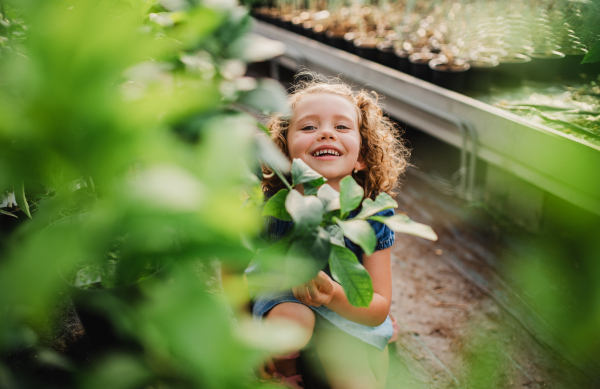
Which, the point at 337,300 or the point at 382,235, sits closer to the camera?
the point at 337,300

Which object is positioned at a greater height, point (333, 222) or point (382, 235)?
point (333, 222)

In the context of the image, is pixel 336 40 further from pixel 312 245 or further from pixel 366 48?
pixel 312 245

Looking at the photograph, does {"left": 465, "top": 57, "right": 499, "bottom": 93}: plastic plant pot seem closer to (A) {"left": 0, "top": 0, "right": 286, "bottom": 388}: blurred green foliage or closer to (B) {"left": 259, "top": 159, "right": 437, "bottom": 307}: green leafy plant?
(B) {"left": 259, "top": 159, "right": 437, "bottom": 307}: green leafy plant

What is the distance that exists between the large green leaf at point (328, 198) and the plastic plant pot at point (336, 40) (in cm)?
325

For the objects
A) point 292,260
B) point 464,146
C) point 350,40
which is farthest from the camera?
point 350,40

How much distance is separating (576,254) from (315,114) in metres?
1.29

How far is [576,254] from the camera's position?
65.4 inches

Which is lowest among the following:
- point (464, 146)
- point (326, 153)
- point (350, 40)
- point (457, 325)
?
point (457, 325)

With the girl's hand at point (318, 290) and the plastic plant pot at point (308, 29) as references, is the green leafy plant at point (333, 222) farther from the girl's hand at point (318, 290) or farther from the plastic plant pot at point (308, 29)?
the plastic plant pot at point (308, 29)

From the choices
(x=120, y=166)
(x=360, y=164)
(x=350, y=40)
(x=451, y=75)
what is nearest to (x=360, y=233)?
(x=120, y=166)

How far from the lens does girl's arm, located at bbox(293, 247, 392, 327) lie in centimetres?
87

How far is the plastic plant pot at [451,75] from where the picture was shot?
2321 millimetres

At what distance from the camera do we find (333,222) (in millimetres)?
448

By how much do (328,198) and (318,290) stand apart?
19.2 inches
